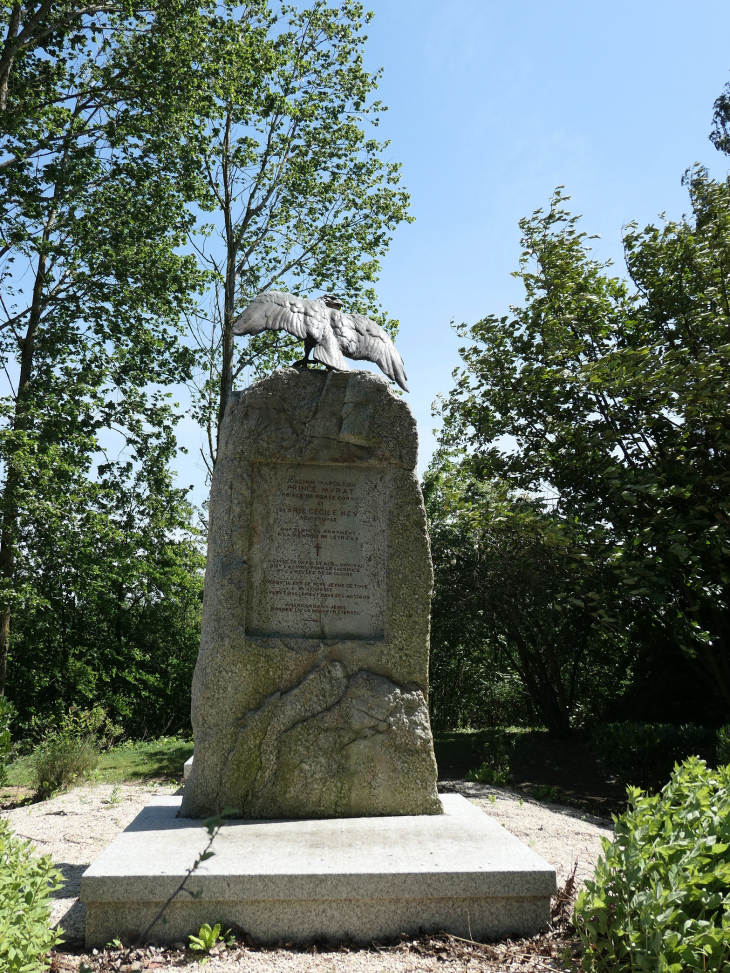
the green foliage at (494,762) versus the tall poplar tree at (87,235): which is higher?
the tall poplar tree at (87,235)

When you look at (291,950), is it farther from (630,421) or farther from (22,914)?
(630,421)

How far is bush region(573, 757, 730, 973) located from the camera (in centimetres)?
223

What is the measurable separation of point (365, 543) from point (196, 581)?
10537mm

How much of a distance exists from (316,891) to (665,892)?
63.5 inches

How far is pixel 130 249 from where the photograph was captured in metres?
13.1

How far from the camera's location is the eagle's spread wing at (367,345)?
4.99 metres

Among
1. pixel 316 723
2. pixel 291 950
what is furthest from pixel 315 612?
pixel 291 950

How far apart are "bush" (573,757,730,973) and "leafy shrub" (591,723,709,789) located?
16.9 ft

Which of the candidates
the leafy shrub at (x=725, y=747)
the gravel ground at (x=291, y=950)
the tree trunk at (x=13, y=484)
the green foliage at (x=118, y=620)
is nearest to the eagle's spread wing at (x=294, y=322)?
the gravel ground at (x=291, y=950)

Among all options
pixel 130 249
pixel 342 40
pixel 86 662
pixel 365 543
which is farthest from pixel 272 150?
pixel 365 543

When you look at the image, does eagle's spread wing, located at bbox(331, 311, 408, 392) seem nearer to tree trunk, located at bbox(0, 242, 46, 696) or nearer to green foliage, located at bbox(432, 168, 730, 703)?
Result: green foliage, located at bbox(432, 168, 730, 703)

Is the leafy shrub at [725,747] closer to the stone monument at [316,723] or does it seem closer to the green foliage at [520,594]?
the green foliage at [520,594]

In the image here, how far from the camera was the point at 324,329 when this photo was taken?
491 cm

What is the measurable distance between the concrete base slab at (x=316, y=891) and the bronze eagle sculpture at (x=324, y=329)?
2922mm
